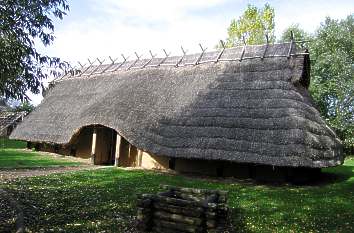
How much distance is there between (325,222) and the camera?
39.8 ft

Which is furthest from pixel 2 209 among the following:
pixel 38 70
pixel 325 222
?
pixel 325 222

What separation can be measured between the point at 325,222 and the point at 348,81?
103ft

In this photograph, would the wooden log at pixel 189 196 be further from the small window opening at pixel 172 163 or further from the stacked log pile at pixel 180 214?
the small window opening at pixel 172 163

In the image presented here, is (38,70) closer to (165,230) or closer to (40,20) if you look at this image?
(40,20)

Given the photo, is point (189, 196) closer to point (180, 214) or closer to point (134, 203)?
point (180, 214)

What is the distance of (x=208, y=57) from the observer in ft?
88.5

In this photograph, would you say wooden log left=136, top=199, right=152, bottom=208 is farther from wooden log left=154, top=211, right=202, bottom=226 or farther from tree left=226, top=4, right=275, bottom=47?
tree left=226, top=4, right=275, bottom=47

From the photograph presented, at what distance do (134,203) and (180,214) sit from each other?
3.85m

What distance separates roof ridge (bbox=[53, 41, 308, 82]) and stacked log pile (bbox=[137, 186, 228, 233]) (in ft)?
32.2

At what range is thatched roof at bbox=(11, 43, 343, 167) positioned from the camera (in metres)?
19.0

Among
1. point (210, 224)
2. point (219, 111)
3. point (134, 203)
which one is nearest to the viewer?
point (210, 224)

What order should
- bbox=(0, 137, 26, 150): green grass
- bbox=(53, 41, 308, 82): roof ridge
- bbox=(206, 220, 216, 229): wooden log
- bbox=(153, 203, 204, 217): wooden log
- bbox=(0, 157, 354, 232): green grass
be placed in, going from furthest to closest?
1. bbox=(0, 137, 26, 150): green grass
2. bbox=(53, 41, 308, 82): roof ridge
3. bbox=(0, 157, 354, 232): green grass
4. bbox=(153, 203, 204, 217): wooden log
5. bbox=(206, 220, 216, 229): wooden log

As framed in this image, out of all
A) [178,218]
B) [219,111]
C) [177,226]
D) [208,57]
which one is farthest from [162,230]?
[208,57]

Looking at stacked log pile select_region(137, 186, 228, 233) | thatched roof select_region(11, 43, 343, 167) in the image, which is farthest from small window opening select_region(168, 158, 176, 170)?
stacked log pile select_region(137, 186, 228, 233)
